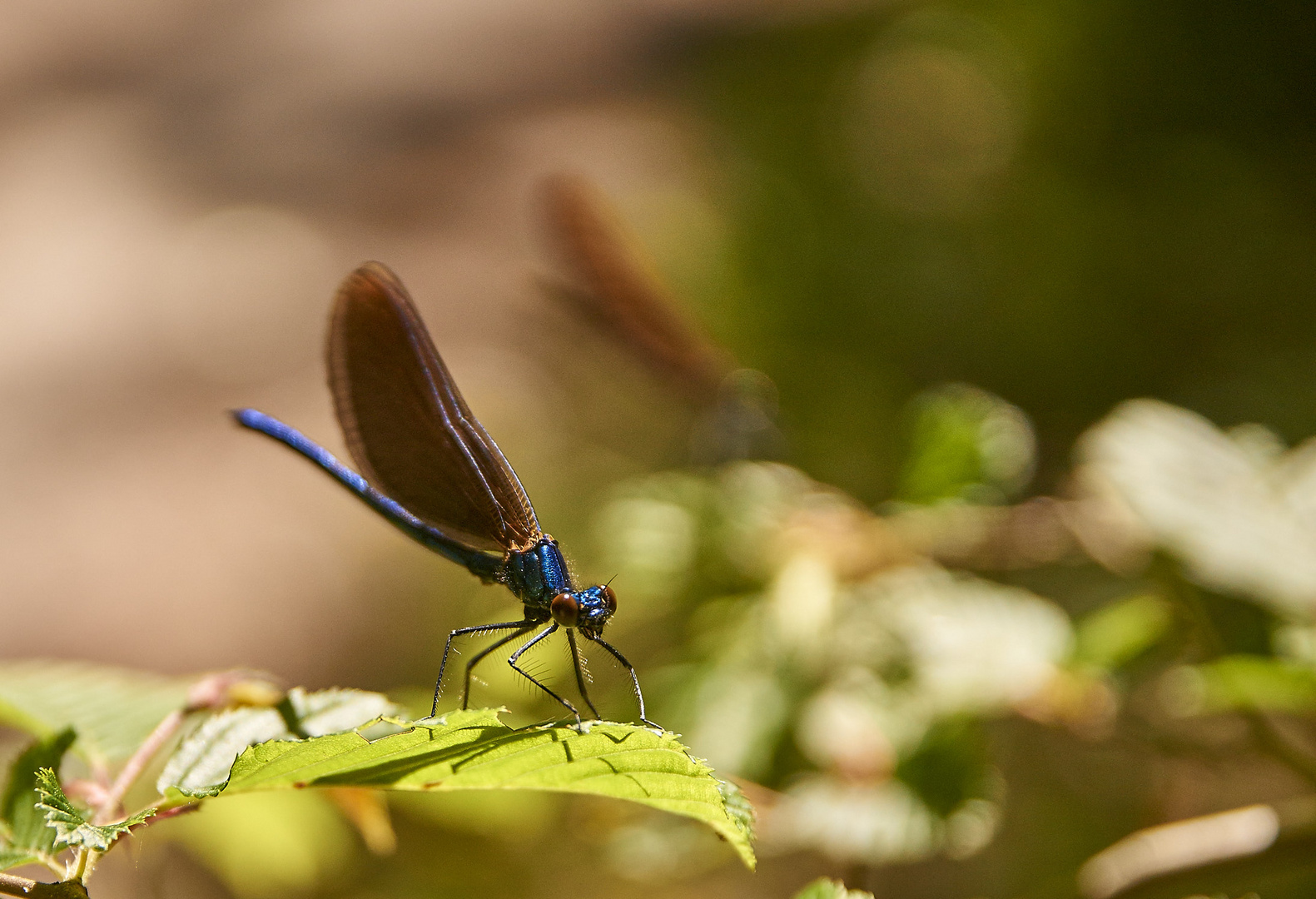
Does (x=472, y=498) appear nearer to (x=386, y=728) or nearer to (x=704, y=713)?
(x=386, y=728)

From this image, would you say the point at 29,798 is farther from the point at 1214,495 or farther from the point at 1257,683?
the point at 1214,495

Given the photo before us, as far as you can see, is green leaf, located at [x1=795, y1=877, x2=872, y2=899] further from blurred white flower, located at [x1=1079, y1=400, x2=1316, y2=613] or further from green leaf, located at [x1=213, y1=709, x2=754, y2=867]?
blurred white flower, located at [x1=1079, y1=400, x2=1316, y2=613]

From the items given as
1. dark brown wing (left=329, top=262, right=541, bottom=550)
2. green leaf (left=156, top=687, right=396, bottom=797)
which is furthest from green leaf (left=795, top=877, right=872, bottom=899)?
dark brown wing (left=329, top=262, right=541, bottom=550)

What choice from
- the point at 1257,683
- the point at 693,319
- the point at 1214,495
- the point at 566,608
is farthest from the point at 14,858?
the point at 693,319

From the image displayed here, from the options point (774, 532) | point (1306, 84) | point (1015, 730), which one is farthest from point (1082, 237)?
point (774, 532)

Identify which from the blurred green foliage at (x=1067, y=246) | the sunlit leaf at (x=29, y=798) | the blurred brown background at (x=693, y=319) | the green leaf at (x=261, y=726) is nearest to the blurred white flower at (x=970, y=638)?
the blurred brown background at (x=693, y=319)

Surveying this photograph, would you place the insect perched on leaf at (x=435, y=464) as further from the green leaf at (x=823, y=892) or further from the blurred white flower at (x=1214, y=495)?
the blurred white flower at (x=1214, y=495)
